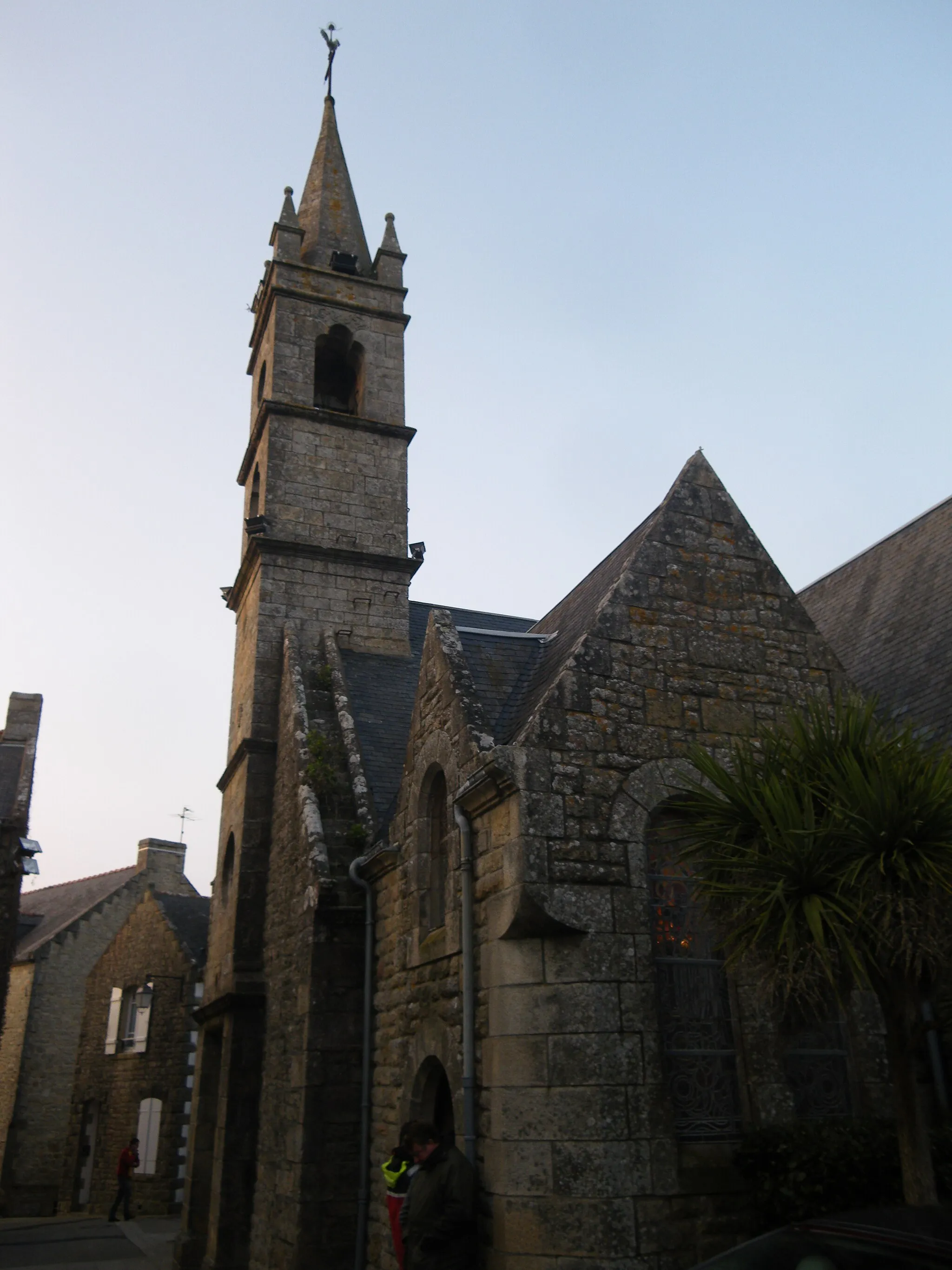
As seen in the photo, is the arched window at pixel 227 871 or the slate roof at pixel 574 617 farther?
the arched window at pixel 227 871

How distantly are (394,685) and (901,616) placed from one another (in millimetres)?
6294

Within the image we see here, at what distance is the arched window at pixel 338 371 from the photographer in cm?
1669

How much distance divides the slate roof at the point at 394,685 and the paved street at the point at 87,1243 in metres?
7.51

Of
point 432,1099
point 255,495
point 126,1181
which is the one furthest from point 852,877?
point 126,1181

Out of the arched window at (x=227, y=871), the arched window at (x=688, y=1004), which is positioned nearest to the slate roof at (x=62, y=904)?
the arched window at (x=227, y=871)

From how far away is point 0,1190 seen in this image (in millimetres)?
21531

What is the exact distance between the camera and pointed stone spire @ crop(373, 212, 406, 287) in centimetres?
1744

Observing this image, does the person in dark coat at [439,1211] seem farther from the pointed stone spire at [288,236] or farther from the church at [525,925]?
the pointed stone spire at [288,236]

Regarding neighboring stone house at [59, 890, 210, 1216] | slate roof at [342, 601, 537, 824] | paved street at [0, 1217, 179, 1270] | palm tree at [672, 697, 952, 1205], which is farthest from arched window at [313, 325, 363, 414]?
paved street at [0, 1217, 179, 1270]

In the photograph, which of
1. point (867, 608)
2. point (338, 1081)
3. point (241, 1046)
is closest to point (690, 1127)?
point (338, 1081)

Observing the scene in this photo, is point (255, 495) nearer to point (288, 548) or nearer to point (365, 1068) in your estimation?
point (288, 548)

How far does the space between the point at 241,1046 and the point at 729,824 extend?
320 inches

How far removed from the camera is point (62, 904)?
99.6ft

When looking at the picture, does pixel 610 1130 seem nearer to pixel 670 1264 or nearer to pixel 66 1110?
pixel 670 1264
